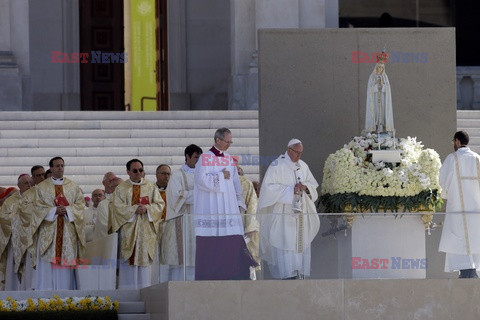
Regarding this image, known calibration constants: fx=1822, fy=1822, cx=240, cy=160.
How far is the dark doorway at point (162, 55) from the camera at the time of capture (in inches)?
1383

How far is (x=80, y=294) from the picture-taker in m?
21.2

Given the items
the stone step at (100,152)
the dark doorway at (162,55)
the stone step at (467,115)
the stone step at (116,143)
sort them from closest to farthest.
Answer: the stone step at (100,152), the stone step at (116,143), the stone step at (467,115), the dark doorway at (162,55)

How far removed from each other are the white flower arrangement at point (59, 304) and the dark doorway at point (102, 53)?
53.5 feet

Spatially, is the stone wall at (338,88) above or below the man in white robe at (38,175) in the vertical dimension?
above

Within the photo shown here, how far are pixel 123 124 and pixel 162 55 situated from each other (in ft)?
18.5

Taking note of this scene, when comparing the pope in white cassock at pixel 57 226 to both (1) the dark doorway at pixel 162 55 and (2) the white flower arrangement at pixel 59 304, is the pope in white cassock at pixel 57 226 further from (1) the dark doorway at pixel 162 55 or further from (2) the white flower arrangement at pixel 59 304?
(1) the dark doorway at pixel 162 55

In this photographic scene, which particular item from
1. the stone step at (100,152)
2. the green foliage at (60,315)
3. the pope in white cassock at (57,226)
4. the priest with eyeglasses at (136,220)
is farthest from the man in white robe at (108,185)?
the stone step at (100,152)

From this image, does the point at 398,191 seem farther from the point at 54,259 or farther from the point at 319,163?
the point at 54,259

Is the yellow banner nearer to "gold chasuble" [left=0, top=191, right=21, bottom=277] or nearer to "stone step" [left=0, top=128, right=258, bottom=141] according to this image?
"stone step" [left=0, top=128, right=258, bottom=141]

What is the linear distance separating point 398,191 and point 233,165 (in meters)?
1.92

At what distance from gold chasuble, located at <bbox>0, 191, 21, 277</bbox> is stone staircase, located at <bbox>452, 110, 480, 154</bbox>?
8412mm

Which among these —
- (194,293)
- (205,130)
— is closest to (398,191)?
(194,293)

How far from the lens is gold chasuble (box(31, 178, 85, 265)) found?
2297 cm

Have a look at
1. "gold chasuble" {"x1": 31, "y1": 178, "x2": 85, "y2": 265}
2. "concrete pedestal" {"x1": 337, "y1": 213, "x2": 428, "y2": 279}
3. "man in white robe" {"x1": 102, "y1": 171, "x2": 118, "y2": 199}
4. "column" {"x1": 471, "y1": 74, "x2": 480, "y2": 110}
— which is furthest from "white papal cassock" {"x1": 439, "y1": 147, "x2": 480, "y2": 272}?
"column" {"x1": 471, "y1": 74, "x2": 480, "y2": 110}
